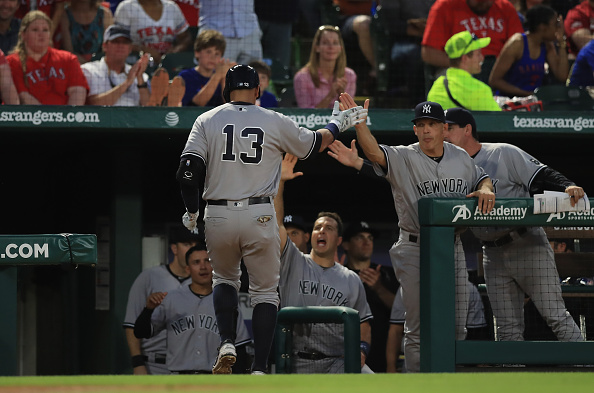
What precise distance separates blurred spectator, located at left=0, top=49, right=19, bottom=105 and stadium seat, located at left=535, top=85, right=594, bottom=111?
167 inches

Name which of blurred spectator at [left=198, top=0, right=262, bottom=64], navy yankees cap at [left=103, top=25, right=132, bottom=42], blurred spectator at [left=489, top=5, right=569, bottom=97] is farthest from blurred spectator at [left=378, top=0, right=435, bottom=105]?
navy yankees cap at [left=103, top=25, right=132, bottom=42]

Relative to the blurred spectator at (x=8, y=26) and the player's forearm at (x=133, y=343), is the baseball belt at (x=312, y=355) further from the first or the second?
the blurred spectator at (x=8, y=26)

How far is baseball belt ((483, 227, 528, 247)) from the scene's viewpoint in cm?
576

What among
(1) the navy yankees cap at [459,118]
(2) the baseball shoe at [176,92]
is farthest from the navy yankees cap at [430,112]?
(2) the baseball shoe at [176,92]

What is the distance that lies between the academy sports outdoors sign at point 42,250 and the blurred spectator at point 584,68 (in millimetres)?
5147

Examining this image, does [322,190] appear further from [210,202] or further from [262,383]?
[262,383]

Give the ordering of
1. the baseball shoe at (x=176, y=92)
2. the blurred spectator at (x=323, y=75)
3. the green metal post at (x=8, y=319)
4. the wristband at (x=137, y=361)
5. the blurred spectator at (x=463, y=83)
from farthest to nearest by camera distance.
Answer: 1. the blurred spectator at (x=323, y=75)
2. the baseball shoe at (x=176, y=92)
3. the blurred spectator at (x=463, y=83)
4. the wristband at (x=137, y=361)
5. the green metal post at (x=8, y=319)

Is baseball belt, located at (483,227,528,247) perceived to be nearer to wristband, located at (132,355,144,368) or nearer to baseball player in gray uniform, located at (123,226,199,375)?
baseball player in gray uniform, located at (123,226,199,375)

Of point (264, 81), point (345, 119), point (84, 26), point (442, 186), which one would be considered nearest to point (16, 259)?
point (345, 119)

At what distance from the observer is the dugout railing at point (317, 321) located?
18.1 feet

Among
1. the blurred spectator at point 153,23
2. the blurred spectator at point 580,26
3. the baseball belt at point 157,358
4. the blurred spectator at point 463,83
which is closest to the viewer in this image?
the baseball belt at point 157,358

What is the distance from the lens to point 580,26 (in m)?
9.39

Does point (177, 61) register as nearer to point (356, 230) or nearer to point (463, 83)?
point (356, 230)

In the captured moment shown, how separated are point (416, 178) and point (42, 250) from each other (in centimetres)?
215
